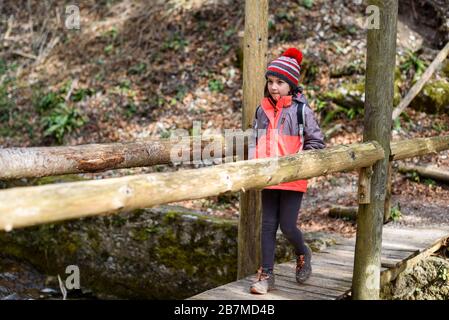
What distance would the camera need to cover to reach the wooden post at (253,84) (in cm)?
549

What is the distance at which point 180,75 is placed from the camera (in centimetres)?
1188

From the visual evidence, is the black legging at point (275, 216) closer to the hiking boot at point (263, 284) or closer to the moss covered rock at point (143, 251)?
the hiking boot at point (263, 284)

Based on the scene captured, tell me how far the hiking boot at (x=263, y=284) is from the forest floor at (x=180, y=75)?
3578mm

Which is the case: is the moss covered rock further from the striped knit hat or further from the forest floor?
the striped knit hat

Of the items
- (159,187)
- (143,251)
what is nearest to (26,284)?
(143,251)

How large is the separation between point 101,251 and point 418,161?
519cm

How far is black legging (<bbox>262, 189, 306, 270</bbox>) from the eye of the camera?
4.49 m

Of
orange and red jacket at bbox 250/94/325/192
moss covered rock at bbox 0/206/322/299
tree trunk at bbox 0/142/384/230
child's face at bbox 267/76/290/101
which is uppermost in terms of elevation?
child's face at bbox 267/76/290/101

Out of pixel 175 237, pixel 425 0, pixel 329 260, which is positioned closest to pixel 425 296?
pixel 329 260

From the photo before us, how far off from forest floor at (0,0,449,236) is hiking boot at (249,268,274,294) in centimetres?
358

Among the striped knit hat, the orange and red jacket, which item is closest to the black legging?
the orange and red jacket

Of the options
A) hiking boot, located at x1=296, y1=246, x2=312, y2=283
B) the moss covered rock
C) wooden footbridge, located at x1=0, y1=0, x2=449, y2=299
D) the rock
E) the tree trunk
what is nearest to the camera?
the tree trunk

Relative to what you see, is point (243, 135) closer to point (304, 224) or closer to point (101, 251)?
point (304, 224)

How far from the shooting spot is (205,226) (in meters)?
7.41
